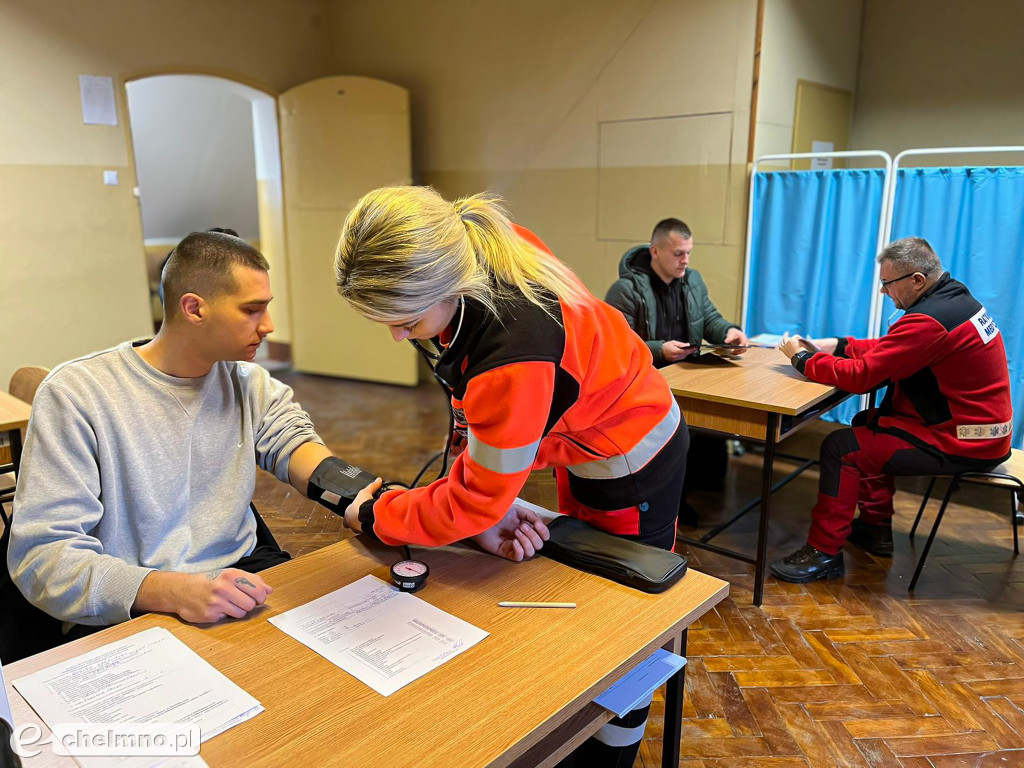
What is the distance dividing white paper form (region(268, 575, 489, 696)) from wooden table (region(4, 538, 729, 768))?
0.02 metres

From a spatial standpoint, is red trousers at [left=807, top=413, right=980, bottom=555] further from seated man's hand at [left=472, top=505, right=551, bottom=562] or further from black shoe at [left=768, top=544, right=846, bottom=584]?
seated man's hand at [left=472, top=505, right=551, bottom=562]

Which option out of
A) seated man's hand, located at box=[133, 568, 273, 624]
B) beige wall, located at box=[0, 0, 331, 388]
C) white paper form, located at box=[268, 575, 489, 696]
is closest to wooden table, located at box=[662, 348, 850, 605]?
white paper form, located at box=[268, 575, 489, 696]

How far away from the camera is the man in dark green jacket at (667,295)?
3.48m

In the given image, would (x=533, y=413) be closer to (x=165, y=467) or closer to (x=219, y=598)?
(x=219, y=598)

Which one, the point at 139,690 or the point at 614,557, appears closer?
the point at 139,690

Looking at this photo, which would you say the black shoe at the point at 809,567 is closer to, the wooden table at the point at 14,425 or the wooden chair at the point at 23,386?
the wooden table at the point at 14,425

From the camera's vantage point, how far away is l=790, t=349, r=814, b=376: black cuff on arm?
3037 mm

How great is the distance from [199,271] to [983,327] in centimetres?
271

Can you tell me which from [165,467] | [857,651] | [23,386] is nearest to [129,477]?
Answer: [165,467]

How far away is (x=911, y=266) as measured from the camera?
288 cm

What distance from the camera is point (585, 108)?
4.98 metres

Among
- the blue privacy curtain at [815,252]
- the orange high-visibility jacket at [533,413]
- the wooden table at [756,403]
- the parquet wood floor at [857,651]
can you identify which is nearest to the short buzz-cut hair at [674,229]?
the wooden table at [756,403]

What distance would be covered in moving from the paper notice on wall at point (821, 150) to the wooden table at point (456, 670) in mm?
3817

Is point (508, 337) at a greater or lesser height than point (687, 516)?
greater
